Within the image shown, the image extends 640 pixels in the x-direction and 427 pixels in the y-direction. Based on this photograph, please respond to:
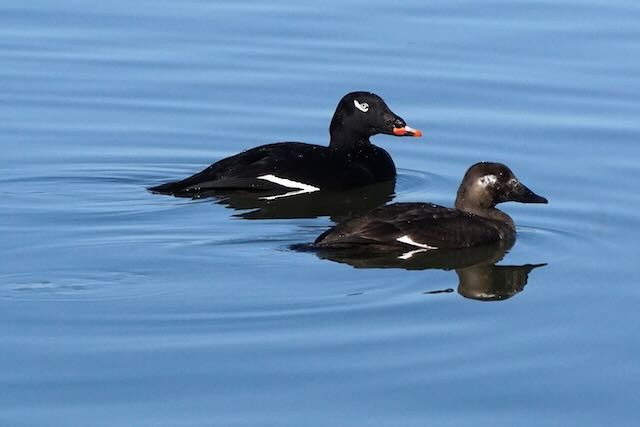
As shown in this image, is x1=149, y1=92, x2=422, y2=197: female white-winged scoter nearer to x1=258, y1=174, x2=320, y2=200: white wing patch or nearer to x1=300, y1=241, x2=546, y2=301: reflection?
x1=258, y1=174, x2=320, y2=200: white wing patch

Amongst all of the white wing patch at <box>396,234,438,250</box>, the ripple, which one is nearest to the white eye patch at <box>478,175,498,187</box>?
the white wing patch at <box>396,234,438,250</box>

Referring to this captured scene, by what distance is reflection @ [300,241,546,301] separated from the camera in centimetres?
950

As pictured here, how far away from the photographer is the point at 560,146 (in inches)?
504

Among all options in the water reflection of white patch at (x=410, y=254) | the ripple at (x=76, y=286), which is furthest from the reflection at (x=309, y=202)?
the ripple at (x=76, y=286)

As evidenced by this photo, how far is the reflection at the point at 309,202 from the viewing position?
11391 millimetres

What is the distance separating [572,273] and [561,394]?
2.31 m

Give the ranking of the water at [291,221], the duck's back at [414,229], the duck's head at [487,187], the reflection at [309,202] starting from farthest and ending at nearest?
the reflection at [309,202], the duck's head at [487,187], the duck's back at [414,229], the water at [291,221]

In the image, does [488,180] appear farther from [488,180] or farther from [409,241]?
[409,241]

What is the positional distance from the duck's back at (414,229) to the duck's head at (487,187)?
0.32m

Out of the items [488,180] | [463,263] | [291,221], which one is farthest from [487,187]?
[291,221]

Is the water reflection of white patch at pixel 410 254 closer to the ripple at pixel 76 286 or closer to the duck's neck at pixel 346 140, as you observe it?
the ripple at pixel 76 286

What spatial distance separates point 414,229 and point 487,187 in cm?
88

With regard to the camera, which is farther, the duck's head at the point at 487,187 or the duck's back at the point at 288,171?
the duck's back at the point at 288,171

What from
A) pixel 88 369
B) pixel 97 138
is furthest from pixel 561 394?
pixel 97 138
